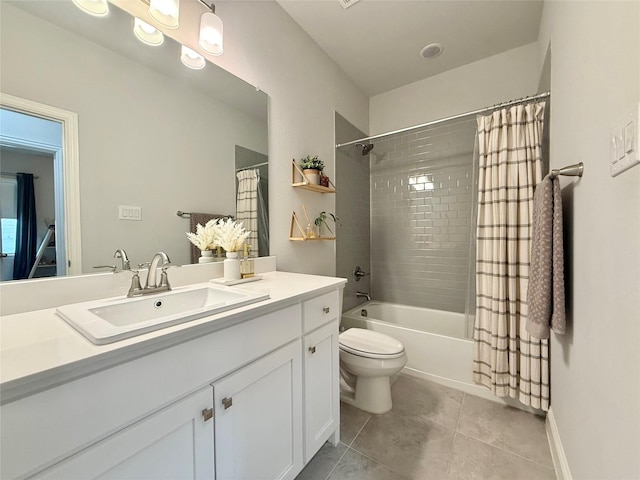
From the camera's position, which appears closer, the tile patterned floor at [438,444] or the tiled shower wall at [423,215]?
the tile patterned floor at [438,444]

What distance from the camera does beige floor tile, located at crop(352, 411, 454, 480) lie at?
4.10 feet

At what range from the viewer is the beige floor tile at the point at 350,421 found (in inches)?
57.1

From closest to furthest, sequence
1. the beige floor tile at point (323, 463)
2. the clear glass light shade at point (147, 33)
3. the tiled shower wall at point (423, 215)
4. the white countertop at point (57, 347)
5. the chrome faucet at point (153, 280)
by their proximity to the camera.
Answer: the white countertop at point (57, 347) < the chrome faucet at point (153, 280) < the clear glass light shade at point (147, 33) < the beige floor tile at point (323, 463) < the tiled shower wall at point (423, 215)

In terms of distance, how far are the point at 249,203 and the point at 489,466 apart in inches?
72.9

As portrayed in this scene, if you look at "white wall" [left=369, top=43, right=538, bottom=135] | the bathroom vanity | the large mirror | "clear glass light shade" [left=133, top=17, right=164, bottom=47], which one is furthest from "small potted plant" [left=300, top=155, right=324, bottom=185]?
"white wall" [left=369, top=43, right=538, bottom=135]

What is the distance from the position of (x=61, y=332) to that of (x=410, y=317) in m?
2.60

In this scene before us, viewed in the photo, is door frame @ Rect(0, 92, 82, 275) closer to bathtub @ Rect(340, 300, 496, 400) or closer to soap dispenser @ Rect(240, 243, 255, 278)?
soap dispenser @ Rect(240, 243, 255, 278)

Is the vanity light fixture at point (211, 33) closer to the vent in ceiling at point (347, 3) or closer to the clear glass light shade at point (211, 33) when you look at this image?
the clear glass light shade at point (211, 33)

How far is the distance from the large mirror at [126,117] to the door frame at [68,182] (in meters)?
0.02

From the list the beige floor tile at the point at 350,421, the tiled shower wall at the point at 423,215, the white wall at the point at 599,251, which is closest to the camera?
the white wall at the point at 599,251

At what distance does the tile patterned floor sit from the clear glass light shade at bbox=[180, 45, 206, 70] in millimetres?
2073

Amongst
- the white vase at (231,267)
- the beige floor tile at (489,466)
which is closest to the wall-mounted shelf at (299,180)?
the white vase at (231,267)

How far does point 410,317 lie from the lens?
264cm

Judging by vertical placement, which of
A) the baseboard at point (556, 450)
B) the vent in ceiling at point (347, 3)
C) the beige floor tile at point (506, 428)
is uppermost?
the vent in ceiling at point (347, 3)
